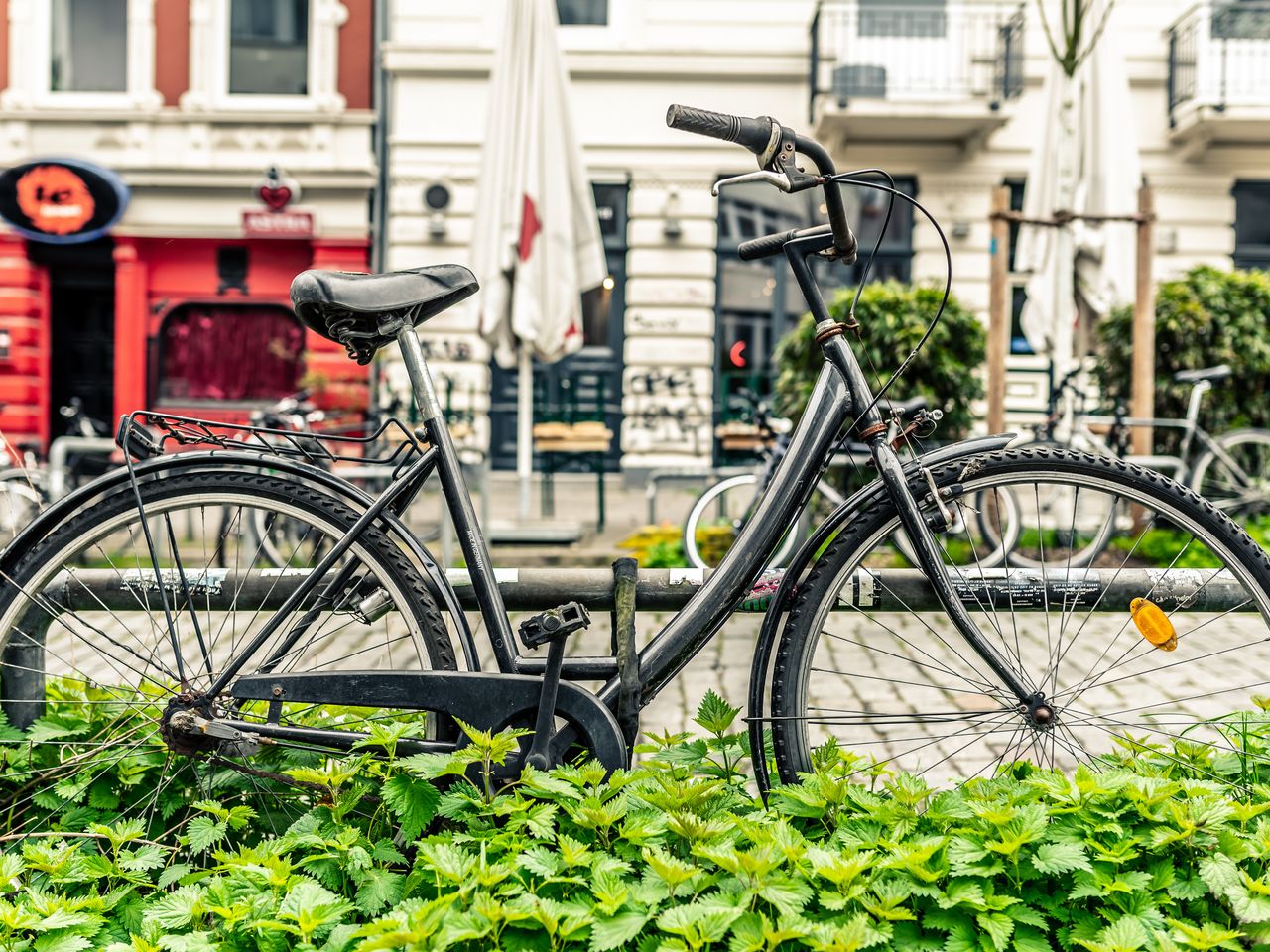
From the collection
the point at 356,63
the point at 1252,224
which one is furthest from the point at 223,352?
the point at 1252,224

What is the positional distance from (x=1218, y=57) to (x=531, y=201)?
11.2 metres

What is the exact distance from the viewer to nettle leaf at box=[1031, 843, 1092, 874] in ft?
5.71

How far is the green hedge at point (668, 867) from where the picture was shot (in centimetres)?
166

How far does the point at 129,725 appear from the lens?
2238 millimetres

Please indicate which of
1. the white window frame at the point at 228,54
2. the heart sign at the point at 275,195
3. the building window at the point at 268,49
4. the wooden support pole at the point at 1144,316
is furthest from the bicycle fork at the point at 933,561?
the building window at the point at 268,49

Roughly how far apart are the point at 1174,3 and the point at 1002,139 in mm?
3008

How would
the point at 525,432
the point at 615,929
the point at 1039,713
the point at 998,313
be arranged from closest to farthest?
the point at 615,929
the point at 1039,713
the point at 998,313
the point at 525,432

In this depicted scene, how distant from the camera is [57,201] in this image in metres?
14.4

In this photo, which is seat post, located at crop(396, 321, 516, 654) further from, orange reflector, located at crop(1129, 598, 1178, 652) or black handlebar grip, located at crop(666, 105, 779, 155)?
orange reflector, located at crop(1129, 598, 1178, 652)

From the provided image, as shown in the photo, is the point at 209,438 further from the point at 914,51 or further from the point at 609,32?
the point at 914,51

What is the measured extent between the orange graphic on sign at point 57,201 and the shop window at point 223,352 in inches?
64.8

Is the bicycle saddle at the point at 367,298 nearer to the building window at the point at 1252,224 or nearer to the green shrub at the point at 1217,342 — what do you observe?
the green shrub at the point at 1217,342

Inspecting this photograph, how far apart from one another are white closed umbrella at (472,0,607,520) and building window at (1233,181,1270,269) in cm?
1066

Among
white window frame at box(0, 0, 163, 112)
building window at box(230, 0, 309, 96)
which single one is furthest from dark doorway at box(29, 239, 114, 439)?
building window at box(230, 0, 309, 96)
